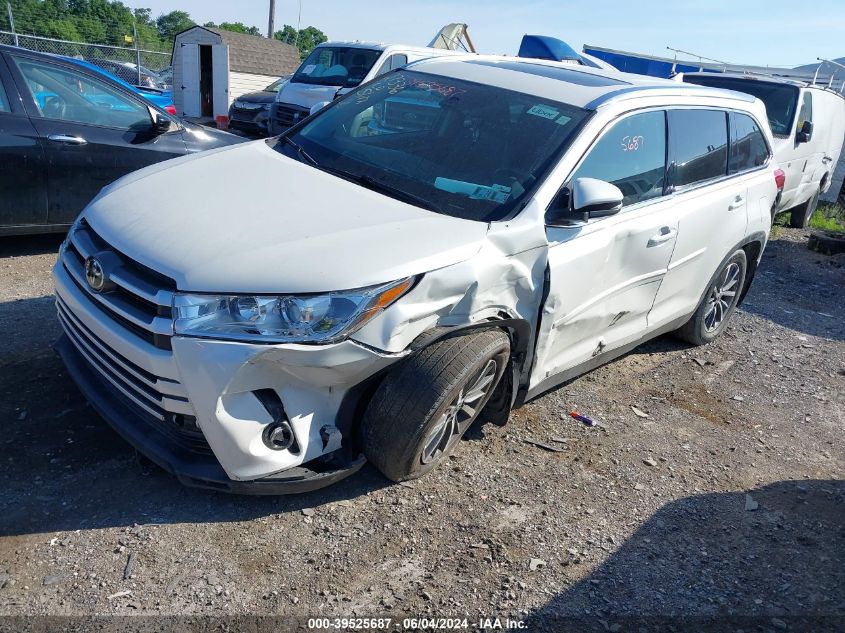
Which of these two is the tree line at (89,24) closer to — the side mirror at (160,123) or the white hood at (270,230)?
the side mirror at (160,123)

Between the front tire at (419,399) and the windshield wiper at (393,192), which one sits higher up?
the windshield wiper at (393,192)

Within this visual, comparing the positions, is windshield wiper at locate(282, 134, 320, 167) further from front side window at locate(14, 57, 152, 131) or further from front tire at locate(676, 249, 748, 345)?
front tire at locate(676, 249, 748, 345)

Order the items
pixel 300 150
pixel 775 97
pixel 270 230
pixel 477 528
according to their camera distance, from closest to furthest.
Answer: pixel 270 230, pixel 477 528, pixel 300 150, pixel 775 97

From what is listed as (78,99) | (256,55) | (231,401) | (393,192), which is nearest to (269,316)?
(231,401)

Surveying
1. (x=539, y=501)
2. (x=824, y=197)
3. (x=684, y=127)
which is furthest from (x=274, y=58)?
(x=539, y=501)

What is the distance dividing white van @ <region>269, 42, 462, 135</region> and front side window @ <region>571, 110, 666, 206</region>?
8608 mm

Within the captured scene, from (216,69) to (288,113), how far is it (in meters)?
8.43

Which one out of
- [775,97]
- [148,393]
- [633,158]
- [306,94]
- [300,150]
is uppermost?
[775,97]

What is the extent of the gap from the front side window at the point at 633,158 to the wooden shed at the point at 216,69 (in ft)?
56.4

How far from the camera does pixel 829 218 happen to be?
475 inches

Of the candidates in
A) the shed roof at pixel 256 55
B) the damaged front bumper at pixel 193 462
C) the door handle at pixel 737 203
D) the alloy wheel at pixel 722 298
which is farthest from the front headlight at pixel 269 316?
the shed roof at pixel 256 55

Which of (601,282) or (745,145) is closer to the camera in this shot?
(601,282)

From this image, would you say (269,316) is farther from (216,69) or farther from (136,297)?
(216,69)

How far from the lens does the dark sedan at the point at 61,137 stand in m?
5.47
